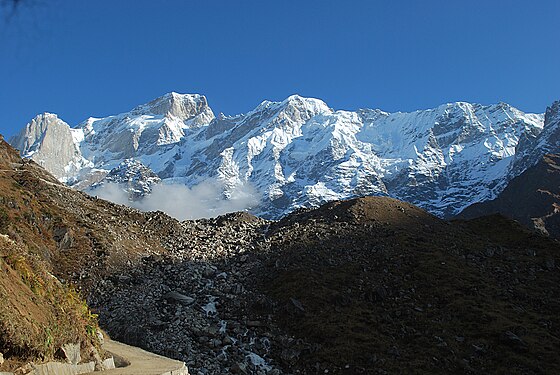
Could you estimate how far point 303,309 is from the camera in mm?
31797

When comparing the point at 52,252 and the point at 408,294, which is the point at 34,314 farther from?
the point at 408,294

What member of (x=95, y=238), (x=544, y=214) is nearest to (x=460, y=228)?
(x=95, y=238)

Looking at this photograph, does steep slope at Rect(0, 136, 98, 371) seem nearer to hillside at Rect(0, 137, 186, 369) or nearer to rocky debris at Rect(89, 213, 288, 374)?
hillside at Rect(0, 137, 186, 369)

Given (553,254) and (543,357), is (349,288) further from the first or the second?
(553,254)

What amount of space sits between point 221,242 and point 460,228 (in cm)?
2454

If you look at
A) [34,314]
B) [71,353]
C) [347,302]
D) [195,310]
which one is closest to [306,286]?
[347,302]

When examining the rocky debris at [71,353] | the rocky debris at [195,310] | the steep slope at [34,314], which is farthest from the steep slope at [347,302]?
the rocky debris at [71,353]

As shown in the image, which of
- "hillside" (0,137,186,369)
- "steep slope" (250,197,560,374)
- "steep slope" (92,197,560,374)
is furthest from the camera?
"steep slope" (250,197,560,374)

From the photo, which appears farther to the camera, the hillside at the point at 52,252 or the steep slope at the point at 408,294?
the steep slope at the point at 408,294

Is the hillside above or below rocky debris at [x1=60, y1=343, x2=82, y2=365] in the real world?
above

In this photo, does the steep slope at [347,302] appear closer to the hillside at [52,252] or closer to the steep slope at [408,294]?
the steep slope at [408,294]

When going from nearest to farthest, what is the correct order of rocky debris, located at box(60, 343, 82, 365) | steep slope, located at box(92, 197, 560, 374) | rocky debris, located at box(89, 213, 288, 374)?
rocky debris, located at box(60, 343, 82, 365) → rocky debris, located at box(89, 213, 288, 374) → steep slope, located at box(92, 197, 560, 374)

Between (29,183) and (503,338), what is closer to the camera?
(503,338)

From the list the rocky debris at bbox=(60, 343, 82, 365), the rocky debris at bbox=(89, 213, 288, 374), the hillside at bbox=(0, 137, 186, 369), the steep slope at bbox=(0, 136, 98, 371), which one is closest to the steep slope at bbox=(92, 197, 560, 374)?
the rocky debris at bbox=(89, 213, 288, 374)
